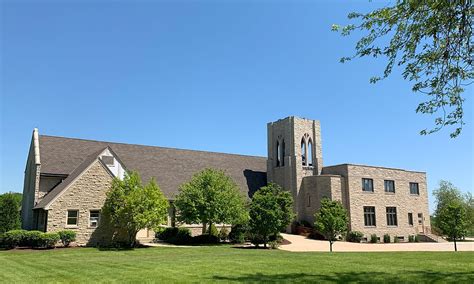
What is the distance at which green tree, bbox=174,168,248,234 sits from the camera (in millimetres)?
A: 29875

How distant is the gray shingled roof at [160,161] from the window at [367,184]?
11674 mm

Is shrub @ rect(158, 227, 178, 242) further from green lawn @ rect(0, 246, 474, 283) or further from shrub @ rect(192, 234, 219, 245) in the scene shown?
green lawn @ rect(0, 246, 474, 283)

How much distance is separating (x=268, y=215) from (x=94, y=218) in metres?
12.7

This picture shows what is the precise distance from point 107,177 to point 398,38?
2392cm

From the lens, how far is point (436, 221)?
29.7 m

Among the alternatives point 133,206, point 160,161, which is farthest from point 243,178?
point 133,206

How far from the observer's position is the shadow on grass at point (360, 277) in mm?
11203

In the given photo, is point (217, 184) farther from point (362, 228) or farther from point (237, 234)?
point (362, 228)

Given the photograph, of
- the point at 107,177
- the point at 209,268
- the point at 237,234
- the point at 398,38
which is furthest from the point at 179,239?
the point at 398,38

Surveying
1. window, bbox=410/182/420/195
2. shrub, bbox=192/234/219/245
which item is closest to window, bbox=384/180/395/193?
window, bbox=410/182/420/195

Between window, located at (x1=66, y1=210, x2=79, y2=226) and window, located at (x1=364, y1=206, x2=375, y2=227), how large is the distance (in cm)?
2807

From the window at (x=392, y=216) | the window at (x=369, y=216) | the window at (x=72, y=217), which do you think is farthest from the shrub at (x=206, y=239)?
the window at (x=392, y=216)

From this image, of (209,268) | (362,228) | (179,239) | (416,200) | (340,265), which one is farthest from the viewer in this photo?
(416,200)

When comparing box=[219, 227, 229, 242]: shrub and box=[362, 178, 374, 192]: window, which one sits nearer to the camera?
box=[219, 227, 229, 242]: shrub
